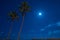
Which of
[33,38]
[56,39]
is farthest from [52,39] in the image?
[33,38]

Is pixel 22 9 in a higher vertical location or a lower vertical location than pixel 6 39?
higher

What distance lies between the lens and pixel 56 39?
58781 mm

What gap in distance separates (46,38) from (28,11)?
13027mm

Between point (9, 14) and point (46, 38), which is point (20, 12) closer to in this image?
point (9, 14)

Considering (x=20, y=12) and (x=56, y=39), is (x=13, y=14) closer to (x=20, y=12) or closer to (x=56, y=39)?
(x=20, y=12)

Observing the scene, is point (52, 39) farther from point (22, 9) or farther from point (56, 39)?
point (22, 9)

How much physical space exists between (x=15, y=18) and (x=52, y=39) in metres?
14.3

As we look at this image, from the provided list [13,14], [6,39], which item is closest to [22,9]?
[13,14]

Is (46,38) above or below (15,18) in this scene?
below

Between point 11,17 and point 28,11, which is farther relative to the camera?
point 11,17

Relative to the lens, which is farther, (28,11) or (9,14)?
(9,14)

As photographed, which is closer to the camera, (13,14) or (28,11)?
(28,11)

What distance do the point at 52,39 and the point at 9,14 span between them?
1681 cm

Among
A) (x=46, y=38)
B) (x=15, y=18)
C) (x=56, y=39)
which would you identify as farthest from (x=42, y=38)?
(x=15, y=18)
